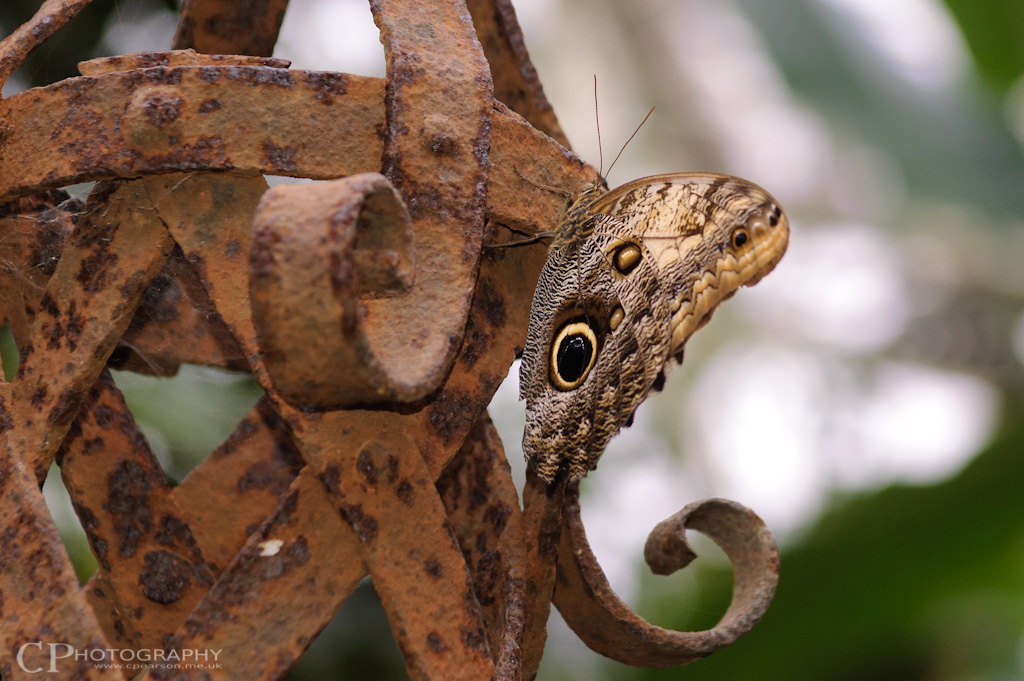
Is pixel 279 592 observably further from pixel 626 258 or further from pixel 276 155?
pixel 626 258

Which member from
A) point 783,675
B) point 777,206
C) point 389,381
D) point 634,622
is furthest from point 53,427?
point 783,675

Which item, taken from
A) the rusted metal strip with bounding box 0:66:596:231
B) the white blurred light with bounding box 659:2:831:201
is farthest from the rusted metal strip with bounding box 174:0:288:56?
the white blurred light with bounding box 659:2:831:201

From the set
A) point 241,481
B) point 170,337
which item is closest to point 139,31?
point 170,337

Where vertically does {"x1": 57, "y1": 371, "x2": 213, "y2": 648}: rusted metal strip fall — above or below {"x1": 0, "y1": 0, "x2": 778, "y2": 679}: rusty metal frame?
below

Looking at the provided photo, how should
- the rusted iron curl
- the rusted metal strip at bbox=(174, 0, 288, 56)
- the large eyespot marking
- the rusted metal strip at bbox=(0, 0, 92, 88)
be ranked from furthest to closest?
the rusted metal strip at bbox=(174, 0, 288, 56)
the large eyespot marking
the rusted metal strip at bbox=(0, 0, 92, 88)
the rusted iron curl

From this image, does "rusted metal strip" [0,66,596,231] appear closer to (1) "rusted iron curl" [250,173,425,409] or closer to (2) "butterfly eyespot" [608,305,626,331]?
(1) "rusted iron curl" [250,173,425,409]

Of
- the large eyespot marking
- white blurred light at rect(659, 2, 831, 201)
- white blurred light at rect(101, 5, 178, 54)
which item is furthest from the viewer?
white blurred light at rect(659, 2, 831, 201)

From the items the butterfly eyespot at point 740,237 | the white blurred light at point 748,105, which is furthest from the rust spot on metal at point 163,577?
the white blurred light at point 748,105

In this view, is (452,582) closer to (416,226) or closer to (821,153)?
(416,226)

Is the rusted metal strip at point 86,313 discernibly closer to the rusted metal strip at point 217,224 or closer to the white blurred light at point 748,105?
the rusted metal strip at point 217,224
